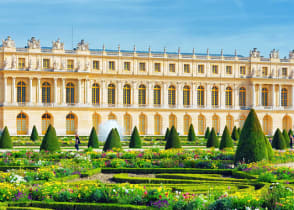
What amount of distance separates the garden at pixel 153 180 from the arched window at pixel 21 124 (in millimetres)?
24114

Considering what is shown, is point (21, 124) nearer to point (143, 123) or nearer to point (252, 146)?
point (143, 123)

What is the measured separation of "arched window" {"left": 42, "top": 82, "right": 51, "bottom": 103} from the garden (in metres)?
24.4

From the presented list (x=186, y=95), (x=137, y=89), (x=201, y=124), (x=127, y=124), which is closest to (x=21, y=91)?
(x=127, y=124)

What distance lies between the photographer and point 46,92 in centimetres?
4759

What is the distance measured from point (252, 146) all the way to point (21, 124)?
3472 centimetres

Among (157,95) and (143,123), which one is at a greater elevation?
(157,95)

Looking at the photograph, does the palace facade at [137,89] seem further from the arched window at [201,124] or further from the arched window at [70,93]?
the arched window at [201,124]

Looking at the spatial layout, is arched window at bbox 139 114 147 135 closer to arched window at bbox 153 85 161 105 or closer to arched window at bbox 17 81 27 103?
arched window at bbox 153 85 161 105

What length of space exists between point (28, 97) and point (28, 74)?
2460 mm

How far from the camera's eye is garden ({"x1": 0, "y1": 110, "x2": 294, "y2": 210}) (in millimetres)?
9477

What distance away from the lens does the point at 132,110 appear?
163ft

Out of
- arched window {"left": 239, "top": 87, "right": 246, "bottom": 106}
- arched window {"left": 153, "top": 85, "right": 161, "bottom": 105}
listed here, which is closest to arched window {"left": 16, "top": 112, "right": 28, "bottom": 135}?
arched window {"left": 153, "top": 85, "right": 161, "bottom": 105}

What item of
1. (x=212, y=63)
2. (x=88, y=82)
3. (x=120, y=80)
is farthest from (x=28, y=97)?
(x=212, y=63)

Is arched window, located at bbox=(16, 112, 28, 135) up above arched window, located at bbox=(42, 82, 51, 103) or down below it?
below
